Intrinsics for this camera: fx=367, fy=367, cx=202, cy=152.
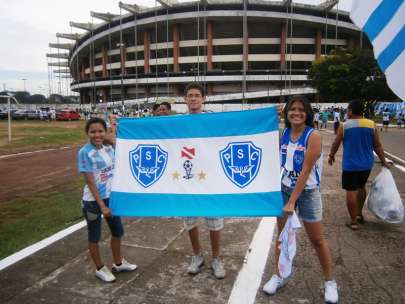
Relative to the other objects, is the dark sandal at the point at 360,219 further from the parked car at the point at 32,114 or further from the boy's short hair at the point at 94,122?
the parked car at the point at 32,114

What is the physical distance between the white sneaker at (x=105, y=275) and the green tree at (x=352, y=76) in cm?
5121

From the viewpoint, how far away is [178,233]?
16.4 feet

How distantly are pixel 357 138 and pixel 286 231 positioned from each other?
2.47 meters

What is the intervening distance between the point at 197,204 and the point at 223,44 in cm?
6478

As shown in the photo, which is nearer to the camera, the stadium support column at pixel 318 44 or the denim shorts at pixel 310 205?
the denim shorts at pixel 310 205

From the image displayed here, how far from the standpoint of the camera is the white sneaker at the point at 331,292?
3148 mm

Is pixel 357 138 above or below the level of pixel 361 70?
below

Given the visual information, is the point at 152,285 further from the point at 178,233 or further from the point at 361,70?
the point at 361,70

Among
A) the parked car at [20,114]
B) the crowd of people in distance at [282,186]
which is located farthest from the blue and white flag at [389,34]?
the parked car at [20,114]

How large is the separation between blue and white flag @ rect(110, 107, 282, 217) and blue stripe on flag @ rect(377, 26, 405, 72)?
118 centimetres

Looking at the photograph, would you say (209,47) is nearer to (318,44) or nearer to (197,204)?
(318,44)

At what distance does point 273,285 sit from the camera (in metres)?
3.37

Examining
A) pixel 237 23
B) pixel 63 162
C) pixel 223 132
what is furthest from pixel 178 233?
pixel 237 23

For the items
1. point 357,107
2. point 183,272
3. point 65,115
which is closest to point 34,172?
point 183,272
